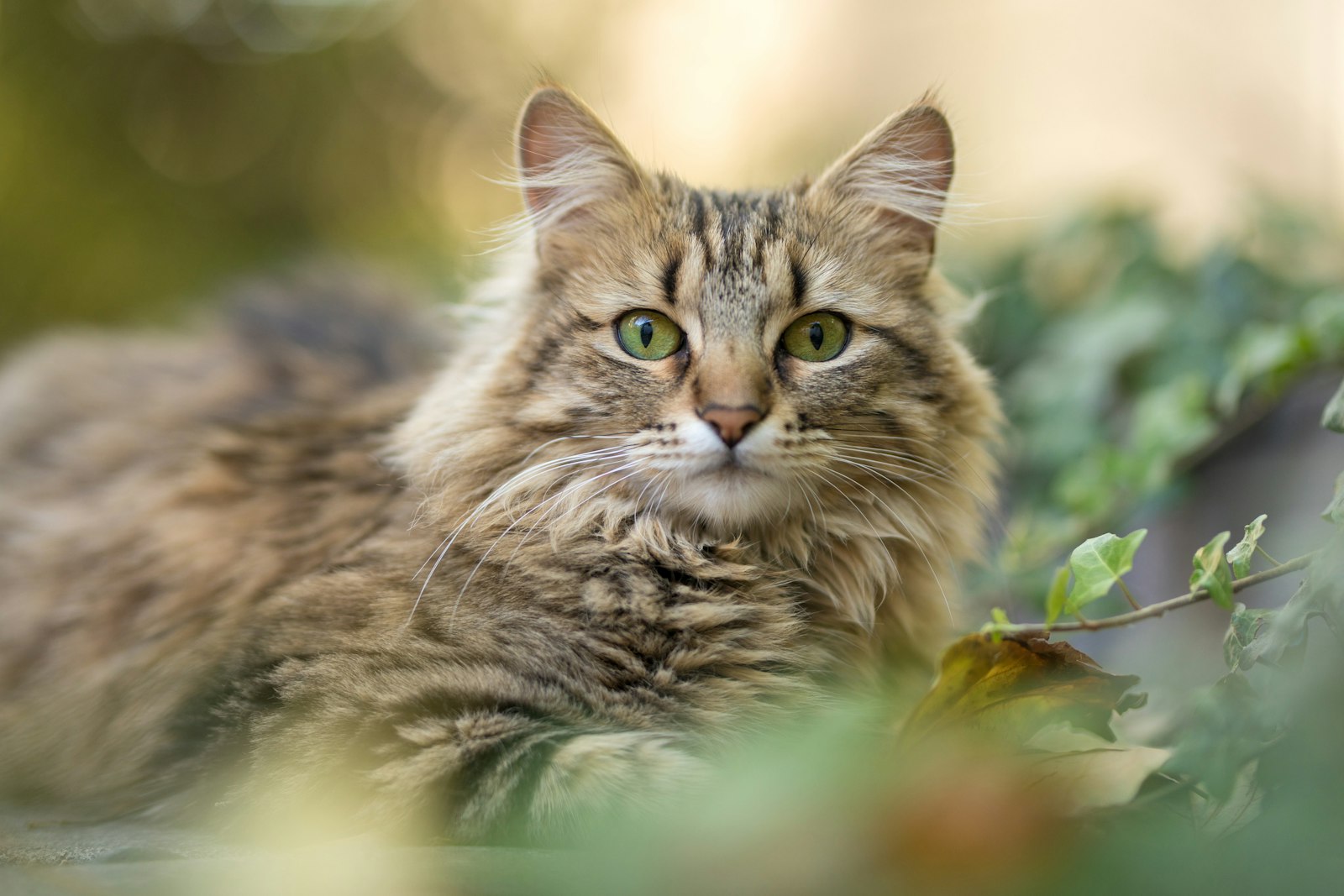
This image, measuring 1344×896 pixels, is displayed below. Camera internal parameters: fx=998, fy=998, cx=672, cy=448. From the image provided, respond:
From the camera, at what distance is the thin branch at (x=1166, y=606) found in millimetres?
1281

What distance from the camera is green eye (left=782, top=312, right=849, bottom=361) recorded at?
6.01 feet

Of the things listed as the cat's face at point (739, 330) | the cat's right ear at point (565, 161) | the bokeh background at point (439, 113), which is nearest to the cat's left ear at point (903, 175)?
the cat's face at point (739, 330)

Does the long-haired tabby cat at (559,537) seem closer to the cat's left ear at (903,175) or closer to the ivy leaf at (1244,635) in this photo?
the cat's left ear at (903,175)

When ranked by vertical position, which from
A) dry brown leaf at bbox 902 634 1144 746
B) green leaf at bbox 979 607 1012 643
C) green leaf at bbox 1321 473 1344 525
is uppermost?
green leaf at bbox 1321 473 1344 525

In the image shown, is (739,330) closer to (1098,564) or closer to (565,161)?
(565,161)

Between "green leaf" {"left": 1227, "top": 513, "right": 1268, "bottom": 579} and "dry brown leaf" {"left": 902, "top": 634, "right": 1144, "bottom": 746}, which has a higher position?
"green leaf" {"left": 1227, "top": 513, "right": 1268, "bottom": 579}

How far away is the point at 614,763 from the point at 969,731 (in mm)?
489

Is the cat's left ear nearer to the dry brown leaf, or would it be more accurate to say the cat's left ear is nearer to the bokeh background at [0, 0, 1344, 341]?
the dry brown leaf

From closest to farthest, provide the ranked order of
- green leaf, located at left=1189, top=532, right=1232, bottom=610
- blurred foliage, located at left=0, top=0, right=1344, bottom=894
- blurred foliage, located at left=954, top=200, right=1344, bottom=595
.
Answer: blurred foliage, located at left=0, top=0, right=1344, bottom=894, green leaf, located at left=1189, top=532, right=1232, bottom=610, blurred foliage, located at left=954, top=200, right=1344, bottom=595

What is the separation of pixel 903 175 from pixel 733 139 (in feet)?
11.6

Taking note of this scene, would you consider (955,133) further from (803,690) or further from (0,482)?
(0,482)

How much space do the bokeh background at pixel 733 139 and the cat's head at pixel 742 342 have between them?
42.7 inches

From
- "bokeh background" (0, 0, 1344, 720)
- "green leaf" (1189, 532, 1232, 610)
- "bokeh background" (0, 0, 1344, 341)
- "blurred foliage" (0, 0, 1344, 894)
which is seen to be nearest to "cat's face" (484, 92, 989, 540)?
"blurred foliage" (0, 0, 1344, 894)

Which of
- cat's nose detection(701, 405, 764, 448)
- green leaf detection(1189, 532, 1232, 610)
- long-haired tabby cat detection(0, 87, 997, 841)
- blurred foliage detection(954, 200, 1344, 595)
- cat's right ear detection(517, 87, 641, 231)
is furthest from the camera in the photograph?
blurred foliage detection(954, 200, 1344, 595)
